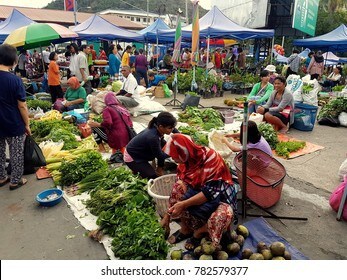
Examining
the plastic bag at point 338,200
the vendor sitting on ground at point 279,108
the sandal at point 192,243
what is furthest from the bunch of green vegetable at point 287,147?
the sandal at point 192,243

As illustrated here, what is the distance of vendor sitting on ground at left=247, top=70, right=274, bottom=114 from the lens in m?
6.98

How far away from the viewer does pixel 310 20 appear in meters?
17.8

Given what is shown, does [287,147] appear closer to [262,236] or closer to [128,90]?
[262,236]

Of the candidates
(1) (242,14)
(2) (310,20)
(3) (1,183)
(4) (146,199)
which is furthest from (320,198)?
(1) (242,14)

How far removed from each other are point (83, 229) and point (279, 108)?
4.94 meters

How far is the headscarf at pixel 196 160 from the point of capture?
2.64m

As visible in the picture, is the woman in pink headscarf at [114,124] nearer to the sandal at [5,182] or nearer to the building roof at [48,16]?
the sandal at [5,182]

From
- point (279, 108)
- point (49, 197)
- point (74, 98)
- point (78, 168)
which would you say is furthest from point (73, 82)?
point (279, 108)

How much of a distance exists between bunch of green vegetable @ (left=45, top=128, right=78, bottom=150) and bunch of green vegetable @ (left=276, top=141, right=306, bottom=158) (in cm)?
386

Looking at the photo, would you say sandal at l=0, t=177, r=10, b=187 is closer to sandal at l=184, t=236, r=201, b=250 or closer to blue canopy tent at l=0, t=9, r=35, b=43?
sandal at l=184, t=236, r=201, b=250

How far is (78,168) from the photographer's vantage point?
430cm

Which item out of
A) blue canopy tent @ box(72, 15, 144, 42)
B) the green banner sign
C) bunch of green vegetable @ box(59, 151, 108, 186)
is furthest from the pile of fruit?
the green banner sign
